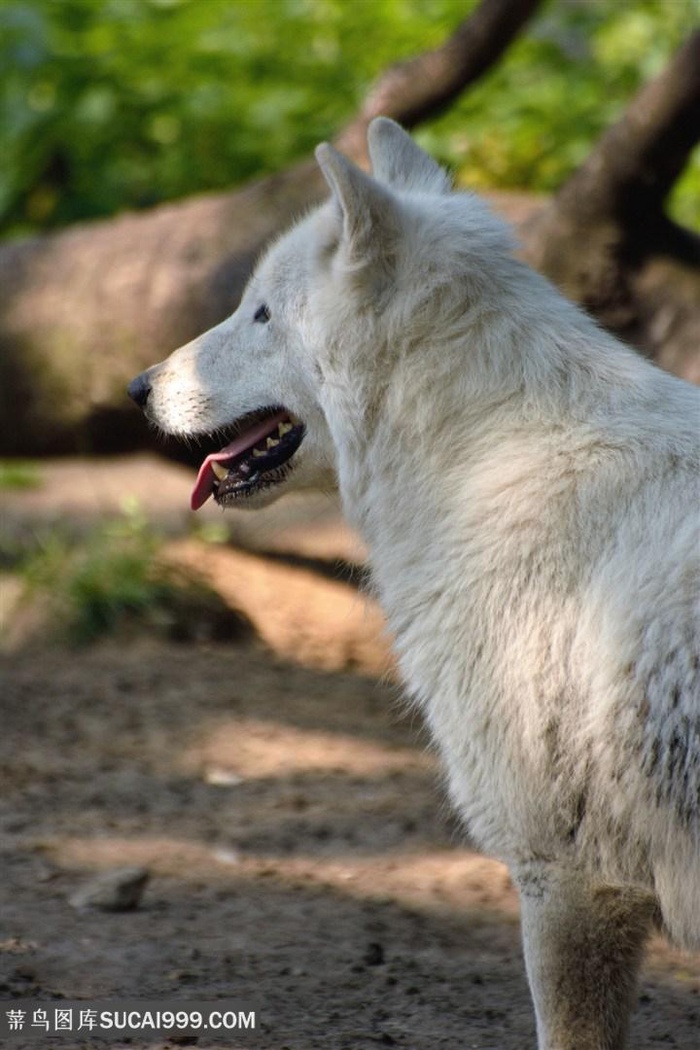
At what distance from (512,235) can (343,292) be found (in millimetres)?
484

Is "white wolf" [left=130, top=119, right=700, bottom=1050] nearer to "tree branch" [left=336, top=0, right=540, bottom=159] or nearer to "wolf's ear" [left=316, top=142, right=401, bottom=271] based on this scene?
"wolf's ear" [left=316, top=142, right=401, bottom=271]

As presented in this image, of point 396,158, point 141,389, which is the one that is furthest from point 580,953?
point 396,158

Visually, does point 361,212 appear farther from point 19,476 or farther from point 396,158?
point 19,476

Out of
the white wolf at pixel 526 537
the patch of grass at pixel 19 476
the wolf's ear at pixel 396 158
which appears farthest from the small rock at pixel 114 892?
the patch of grass at pixel 19 476

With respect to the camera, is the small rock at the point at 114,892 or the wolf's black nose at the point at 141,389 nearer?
the wolf's black nose at the point at 141,389

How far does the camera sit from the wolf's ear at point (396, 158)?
391cm

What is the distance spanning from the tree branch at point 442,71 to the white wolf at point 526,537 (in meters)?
3.54

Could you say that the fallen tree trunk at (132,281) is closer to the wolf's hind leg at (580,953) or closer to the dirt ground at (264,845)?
the dirt ground at (264,845)

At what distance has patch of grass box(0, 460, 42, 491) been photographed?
8.95 meters

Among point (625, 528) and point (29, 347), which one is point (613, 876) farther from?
point (29, 347)

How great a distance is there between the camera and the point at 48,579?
6961 millimetres

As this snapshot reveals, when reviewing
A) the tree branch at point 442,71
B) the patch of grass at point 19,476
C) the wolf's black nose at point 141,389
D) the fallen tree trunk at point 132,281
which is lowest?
the patch of grass at point 19,476

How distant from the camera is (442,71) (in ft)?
23.1

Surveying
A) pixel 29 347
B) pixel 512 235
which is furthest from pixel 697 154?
pixel 512 235
